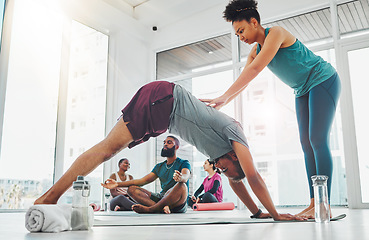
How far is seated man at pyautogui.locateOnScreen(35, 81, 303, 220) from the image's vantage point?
168 centimetres

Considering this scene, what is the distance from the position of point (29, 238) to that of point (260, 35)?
→ 4.99 ft

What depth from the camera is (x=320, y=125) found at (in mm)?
1982

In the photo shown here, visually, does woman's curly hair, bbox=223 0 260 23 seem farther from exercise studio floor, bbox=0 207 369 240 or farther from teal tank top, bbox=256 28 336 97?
exercise studio floor, bbox=0 207 369 240

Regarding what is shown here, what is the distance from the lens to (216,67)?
18.9ft

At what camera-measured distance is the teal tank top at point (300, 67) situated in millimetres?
1991

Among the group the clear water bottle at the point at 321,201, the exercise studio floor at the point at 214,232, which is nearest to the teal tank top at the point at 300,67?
the clear water bottle at the point at 321,201

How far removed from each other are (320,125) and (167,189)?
1.93 metres

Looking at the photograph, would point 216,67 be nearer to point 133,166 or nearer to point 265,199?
point 133,166

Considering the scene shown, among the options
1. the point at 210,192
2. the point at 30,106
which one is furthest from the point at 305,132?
the point at 30,106

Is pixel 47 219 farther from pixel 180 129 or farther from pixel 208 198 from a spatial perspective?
pixel 208 198

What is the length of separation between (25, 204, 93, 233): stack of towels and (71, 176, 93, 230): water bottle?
3cm

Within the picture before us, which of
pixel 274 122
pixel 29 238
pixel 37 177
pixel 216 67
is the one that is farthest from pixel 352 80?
pixel 29 238

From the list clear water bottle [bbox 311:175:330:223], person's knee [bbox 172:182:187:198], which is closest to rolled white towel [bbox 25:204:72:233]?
clear water bottle [bbox 311:175:330:223]

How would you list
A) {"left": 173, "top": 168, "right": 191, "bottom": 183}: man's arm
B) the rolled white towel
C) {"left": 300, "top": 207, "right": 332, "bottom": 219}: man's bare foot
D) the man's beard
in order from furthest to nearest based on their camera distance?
1. the man's beard
2. {"left": 173, "top": 168, "right": 191, "bottom": 183}: man's arm
3. {"left": 300, "top": 207, "right": 332, "bottom": 219}: man's bare foot
4. the rolled white towel
